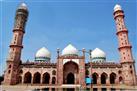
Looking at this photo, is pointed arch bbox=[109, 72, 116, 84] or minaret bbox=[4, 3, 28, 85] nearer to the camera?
minaret bbox=[4, 3, 28, 85]

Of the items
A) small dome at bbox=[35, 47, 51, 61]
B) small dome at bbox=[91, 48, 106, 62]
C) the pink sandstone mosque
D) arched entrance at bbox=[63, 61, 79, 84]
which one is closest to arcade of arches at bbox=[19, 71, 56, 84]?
the pink sandstone mosque

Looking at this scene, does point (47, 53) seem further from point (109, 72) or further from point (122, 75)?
point (122, 75)

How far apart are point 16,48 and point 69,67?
449 inches

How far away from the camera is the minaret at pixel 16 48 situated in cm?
3384

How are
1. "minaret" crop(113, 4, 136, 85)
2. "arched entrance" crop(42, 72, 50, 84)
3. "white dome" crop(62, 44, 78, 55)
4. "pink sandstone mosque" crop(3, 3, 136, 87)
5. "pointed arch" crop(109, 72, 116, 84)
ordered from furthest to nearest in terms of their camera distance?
"white dome" crop(62, 44, 78, 55) < "arched entrance" crop(42, 72, 50, 84) < "pointed arch" crop(109, 72, 116, 84) < "pink sandstone mosque" crop(3, 3, 136, 87) < "minaret" crop(113, 4, 136, 85)

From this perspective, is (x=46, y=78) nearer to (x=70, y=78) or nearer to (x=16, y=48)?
(x=70, y=78)

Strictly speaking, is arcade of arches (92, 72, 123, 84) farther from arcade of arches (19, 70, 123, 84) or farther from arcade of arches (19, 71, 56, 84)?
arcade of arches (19, 71, 56, 84)

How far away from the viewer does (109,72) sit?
35.9 meters

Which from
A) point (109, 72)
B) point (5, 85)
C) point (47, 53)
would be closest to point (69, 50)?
point (47, 53)

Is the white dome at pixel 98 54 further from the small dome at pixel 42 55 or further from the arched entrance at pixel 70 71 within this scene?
the small dome at pixel 42 55

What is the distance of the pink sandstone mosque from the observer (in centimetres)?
3381

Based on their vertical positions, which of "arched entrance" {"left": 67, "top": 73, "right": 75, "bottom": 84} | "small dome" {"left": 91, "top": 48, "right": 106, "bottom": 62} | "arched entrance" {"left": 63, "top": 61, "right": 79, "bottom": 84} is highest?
"small dome" {"left": 91, "top": 48, "right": 106, "bottom": 62}

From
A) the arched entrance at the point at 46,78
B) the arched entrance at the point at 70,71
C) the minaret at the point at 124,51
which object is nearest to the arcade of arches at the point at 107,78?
the minaret at the point at 124,51

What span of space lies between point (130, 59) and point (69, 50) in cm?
1279
